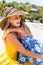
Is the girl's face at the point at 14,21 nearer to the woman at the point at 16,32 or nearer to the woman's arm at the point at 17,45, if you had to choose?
the woman at the point at 16,32

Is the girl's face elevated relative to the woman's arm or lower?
elevated

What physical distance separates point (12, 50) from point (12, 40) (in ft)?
0.45

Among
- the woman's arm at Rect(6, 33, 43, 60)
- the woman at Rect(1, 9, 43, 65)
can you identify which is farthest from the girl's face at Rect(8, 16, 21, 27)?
the woman's arm at Rect(6, 33, 43, 60)

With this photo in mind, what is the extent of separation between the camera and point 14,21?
2730 mm

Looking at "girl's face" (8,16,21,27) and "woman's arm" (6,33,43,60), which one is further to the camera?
"girl's face" (8,16,21,27)

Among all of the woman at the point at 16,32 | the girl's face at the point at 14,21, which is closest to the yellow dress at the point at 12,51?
the woman at the point at 16,32

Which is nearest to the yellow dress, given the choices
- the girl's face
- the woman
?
the woman

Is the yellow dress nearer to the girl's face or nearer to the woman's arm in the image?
the woman's arm

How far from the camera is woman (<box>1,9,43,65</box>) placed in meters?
2.62

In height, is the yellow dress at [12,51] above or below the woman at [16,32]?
below

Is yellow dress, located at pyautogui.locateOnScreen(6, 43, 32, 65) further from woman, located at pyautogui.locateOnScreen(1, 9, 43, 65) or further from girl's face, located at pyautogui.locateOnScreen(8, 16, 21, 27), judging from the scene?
girl's face, located at pyautogui.locateOnScreen(8, 16, 21, 27)

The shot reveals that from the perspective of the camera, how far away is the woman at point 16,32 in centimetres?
262

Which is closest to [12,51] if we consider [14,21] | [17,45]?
[17,45]

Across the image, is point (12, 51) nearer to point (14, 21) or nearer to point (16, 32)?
point (16, 32)
